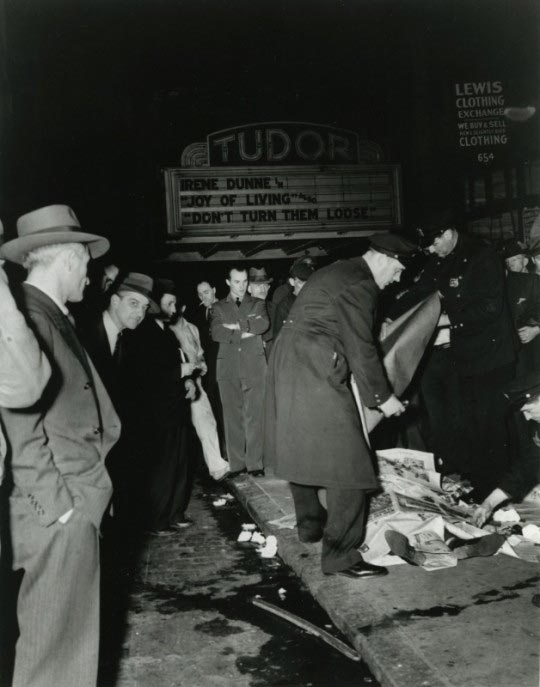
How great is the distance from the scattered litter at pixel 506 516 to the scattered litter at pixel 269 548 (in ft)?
5.71

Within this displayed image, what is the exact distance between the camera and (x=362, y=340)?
12.8 ft

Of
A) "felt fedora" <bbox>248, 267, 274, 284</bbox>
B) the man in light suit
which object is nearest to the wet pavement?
the man in light suit

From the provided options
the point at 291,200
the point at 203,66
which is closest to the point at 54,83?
the point at 203,66

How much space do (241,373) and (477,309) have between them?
2.90 metres

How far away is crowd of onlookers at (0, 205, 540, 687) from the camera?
229 cm

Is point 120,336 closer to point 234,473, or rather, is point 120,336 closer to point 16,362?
point 234,473

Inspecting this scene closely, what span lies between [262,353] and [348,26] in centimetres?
617

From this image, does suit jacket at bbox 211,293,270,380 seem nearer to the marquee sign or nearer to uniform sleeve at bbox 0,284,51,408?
the marquee sign

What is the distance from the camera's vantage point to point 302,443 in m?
4.03

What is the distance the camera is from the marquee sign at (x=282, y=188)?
38.5ft

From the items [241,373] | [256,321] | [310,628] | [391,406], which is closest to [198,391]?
[241,373]

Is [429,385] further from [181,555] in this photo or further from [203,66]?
[203,66]

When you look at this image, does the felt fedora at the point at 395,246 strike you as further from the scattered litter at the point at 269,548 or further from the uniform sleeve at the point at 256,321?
the uniform sleeve at the point at 256,321

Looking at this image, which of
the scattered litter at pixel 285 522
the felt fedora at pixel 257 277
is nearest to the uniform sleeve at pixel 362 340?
the scattered litter at pixel 285 522
